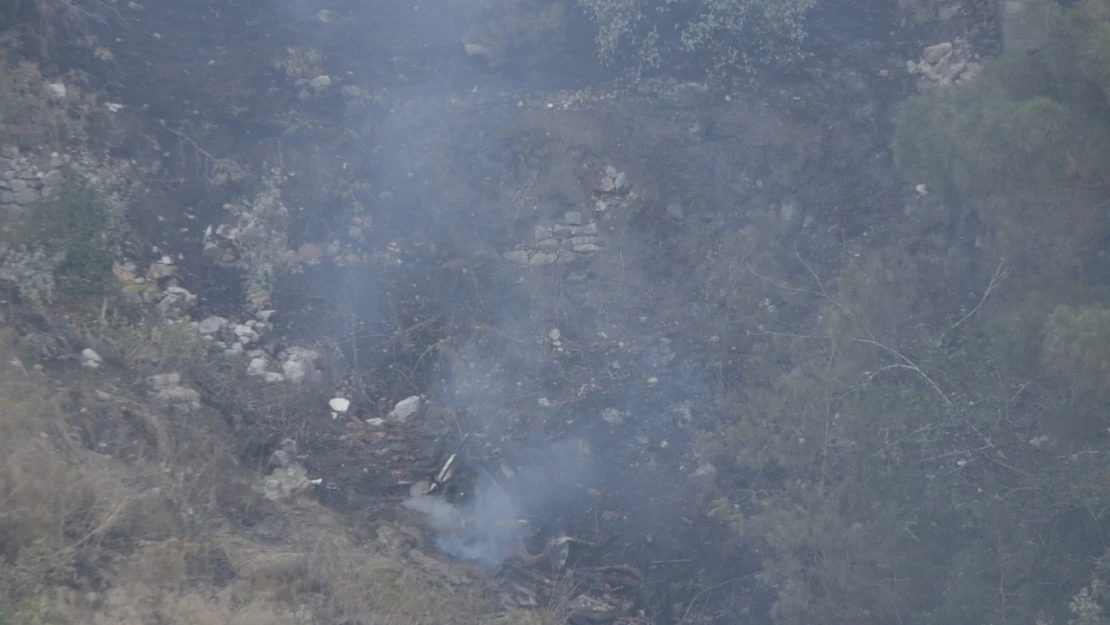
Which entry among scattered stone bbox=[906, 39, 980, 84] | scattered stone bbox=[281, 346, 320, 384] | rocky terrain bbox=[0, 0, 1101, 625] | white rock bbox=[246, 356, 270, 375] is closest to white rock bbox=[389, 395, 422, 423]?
rocky terrain bbox=[0, 0, 1101, 625]

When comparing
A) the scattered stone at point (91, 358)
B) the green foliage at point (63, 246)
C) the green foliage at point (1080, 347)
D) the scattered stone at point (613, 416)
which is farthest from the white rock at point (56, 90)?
the green foliage at point (1080, 347)

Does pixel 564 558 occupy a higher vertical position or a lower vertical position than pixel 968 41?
lower

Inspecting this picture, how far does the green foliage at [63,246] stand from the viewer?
571 cm

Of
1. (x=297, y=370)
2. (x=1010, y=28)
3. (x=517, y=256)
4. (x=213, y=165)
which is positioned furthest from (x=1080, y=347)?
(x=213, y=165)

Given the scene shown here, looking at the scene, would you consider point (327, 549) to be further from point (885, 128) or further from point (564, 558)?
point (885, 128)

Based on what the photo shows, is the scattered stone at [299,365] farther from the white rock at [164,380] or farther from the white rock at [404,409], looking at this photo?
the white rock at [164,380]

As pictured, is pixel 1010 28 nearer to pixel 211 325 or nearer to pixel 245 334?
pixel 245 334

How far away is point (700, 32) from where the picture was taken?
868 cm

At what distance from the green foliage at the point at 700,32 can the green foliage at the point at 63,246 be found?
4.98 m

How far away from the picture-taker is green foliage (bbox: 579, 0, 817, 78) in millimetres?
8578

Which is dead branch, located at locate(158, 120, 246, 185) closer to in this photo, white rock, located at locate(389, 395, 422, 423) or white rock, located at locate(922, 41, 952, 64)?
white rock, located at locate(389, 395, 422, 423)

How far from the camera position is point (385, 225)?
7.74 m

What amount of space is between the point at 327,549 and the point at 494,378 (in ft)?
7.41

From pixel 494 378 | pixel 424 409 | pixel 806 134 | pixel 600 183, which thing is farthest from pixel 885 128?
pixel 424 409
